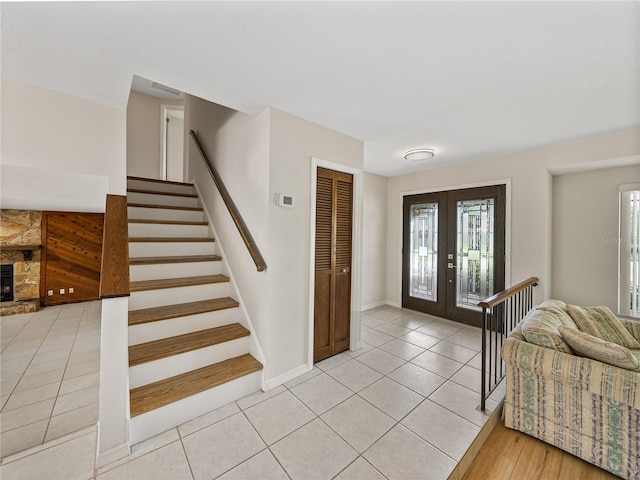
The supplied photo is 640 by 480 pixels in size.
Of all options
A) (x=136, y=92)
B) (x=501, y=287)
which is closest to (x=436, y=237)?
(x=501, y=287)

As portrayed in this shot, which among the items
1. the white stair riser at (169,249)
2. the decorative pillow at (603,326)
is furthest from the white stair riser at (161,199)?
the decorative pillow at (603,326)

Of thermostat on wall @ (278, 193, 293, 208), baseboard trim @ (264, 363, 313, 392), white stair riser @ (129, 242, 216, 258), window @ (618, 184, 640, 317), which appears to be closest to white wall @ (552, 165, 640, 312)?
window @ (618, 184, 640, 317)

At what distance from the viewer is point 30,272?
518 centimetres

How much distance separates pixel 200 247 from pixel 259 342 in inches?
61.5

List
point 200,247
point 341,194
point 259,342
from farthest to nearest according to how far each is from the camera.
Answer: point 200,247 < point 341,194 < point 259,342

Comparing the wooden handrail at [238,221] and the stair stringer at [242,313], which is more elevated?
the wooden handrail at [238,221]

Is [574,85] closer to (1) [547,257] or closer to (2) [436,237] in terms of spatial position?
(1) [547,257]

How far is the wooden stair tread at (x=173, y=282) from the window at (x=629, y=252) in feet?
15.1

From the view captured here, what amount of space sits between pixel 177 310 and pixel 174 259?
77 centimetres

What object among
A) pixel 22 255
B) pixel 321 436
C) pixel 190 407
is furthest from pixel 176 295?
pixel 22 255

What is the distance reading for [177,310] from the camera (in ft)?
7.80

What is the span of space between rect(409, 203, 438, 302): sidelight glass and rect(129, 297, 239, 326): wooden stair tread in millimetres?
3307

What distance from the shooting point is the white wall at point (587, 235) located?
10.3 ft

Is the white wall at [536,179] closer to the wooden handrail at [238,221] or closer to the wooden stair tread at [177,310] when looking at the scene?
the wooden handrail at [238,221]
